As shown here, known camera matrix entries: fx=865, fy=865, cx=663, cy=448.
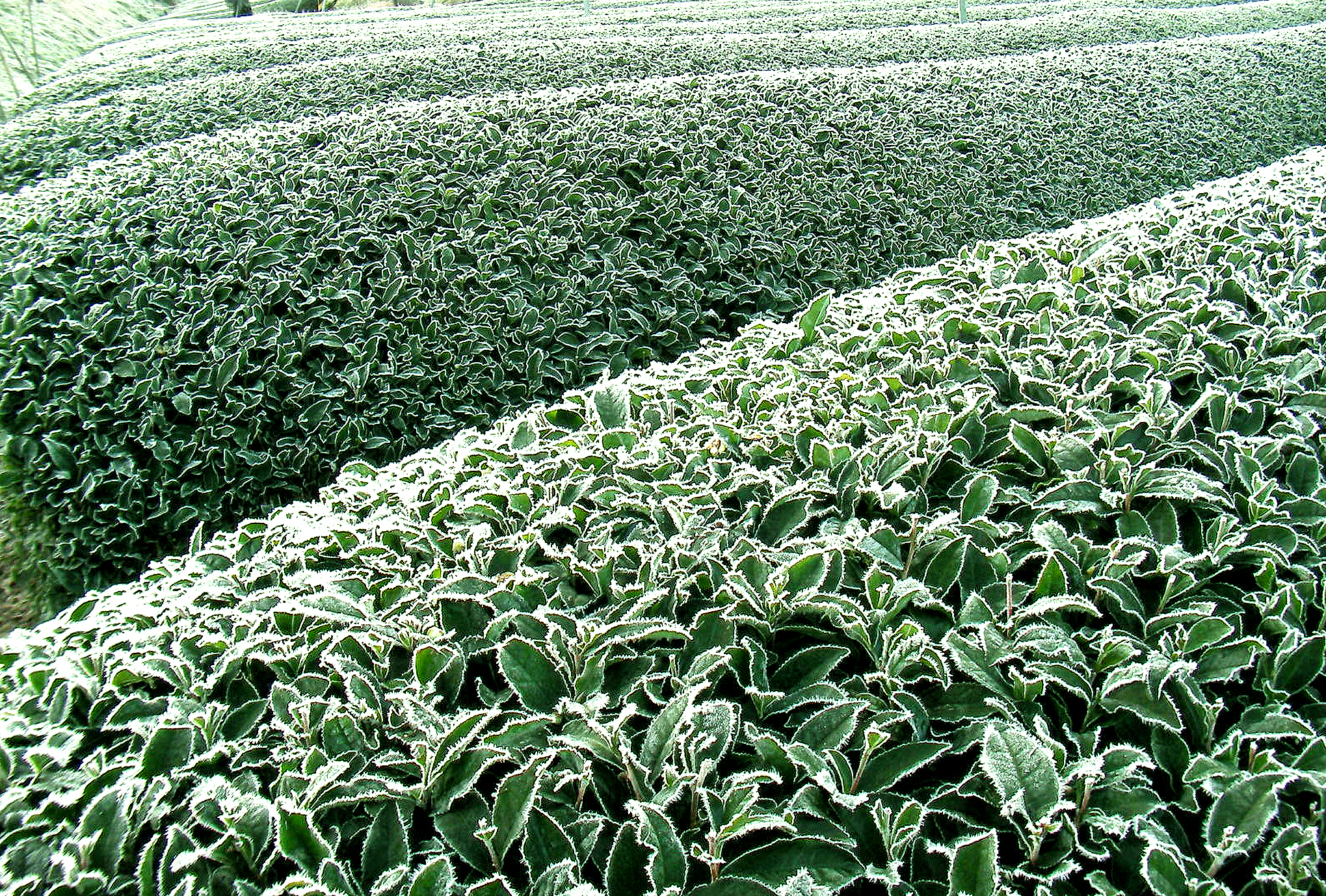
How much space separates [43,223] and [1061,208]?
5.35 m

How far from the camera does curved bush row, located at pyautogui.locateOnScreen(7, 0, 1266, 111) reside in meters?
7.85

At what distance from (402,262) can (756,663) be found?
9.76 feet

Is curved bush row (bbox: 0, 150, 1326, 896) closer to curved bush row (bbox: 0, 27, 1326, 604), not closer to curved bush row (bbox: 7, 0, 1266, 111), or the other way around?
curved bush row (bbox: 0, 27, 1326, 604)

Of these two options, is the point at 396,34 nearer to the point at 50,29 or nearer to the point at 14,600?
the point at 50,29

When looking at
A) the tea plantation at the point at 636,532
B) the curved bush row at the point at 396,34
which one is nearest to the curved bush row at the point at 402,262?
the tea plantation at the point at 636,532

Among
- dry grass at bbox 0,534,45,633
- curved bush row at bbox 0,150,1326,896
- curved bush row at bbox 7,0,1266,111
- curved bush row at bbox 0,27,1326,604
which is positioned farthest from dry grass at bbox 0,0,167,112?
curved bush row at bbox 0,150,1326,896

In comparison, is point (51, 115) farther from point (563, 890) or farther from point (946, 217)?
point (563, 890)

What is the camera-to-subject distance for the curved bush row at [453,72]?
5.74m

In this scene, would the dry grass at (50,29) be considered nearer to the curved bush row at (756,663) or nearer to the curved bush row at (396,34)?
the curved bush row at (396,34)

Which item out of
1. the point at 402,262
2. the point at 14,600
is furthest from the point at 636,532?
the point at 14,600

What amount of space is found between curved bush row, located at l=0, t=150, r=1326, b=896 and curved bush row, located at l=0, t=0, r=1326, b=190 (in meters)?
5.03

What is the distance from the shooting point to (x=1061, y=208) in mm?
5312

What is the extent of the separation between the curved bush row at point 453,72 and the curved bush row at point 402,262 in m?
1.40

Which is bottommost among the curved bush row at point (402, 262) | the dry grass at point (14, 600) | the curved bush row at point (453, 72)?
the dry grass at point (14, 600)
